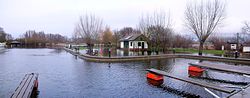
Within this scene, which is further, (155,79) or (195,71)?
(195,71)

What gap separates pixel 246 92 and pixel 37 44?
84.0 m

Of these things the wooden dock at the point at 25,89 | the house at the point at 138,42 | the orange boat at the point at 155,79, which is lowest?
the orange boat at the point at 155,79

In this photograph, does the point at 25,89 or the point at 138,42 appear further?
the point at 138,42

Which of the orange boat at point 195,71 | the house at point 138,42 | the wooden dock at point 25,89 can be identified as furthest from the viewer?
the house at point 138,42

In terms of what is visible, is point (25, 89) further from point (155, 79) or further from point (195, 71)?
point (195, 71)

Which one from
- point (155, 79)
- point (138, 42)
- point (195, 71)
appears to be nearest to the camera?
point (155, 79)

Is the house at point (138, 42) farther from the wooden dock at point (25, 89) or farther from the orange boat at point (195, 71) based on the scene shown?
the wooden dock at point (25, 89)

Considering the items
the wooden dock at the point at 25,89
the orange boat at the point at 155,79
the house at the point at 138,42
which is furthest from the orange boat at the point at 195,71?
the house at the point at 138,42

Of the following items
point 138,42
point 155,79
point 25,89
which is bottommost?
point 155,79

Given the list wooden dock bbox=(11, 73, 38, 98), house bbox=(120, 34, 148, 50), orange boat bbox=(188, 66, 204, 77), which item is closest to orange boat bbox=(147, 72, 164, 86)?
orange boat bbox=(188, 66, 204, 77)

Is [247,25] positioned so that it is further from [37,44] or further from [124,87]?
[37,44]

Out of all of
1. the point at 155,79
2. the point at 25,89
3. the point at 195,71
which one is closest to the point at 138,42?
the point at 195,71

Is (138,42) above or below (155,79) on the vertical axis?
above

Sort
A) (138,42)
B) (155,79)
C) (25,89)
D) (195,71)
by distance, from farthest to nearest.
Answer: (138,42) → (195,71) → (155,79) → (25,89)
